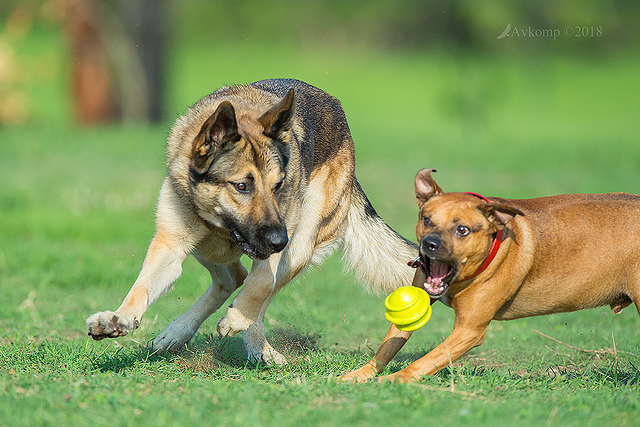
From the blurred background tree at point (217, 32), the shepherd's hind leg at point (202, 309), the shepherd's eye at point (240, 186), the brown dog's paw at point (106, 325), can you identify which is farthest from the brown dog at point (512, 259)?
the blurred background tree at point (217, 32)

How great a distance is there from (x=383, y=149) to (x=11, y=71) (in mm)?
9333

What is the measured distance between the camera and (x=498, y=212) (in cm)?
462

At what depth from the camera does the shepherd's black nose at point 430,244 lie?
14.6ft

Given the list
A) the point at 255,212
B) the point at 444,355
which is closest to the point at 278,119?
the point at 255,212

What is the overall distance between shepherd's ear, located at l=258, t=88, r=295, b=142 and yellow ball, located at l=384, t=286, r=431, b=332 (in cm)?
143

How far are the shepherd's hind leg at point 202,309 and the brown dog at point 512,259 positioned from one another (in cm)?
154

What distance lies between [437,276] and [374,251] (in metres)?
1.68

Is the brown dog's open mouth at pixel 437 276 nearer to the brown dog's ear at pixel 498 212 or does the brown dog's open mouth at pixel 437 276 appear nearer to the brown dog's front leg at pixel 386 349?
the brown dog's front leg at pixel 386 349

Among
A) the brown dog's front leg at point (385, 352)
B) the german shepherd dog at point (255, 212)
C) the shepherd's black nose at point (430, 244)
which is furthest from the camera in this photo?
the german shepherd dog at point (255, 212)

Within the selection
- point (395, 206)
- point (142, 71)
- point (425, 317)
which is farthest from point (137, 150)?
point (425, 317)

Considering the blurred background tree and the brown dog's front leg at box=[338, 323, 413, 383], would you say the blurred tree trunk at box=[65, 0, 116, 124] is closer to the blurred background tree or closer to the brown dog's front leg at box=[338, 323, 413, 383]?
the blurred background tree

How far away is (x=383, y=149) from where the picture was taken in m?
17.8

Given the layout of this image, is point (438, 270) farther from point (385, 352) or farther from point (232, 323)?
point (232, 323)

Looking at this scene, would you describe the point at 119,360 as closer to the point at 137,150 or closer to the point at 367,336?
the point at 367,336
